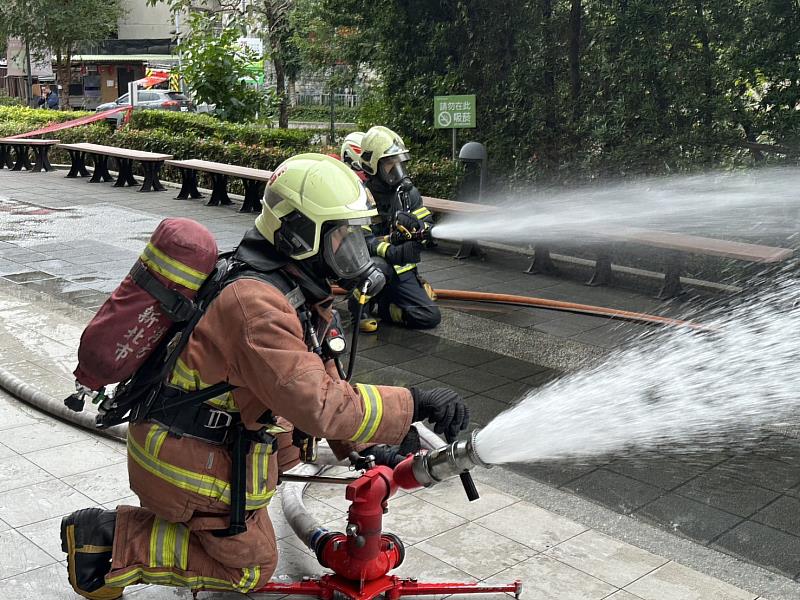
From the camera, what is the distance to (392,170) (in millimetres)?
7000

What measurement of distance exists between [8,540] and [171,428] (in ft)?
4.11

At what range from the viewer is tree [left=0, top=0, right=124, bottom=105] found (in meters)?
28.2

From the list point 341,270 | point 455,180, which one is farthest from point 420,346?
point 455,180

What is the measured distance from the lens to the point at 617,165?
32.6ft

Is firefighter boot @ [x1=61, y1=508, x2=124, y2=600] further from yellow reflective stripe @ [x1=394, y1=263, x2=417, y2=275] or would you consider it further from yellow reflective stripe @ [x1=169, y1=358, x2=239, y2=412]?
yellow reflective stripe @ [x1=394, y1=263, x2=417, y2=275]

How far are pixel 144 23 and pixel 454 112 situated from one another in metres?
39.6

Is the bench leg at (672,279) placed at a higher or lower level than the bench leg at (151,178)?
lower

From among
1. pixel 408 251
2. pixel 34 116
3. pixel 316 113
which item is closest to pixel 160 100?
pixel 316 113

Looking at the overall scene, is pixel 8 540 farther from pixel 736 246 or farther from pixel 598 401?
pixel 736 246

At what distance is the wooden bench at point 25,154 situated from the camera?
17.7 meters

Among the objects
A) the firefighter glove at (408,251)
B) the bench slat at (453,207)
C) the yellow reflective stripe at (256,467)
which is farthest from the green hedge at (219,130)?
the yellow reflective stripe at (256,467)

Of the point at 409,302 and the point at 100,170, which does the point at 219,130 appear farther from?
the point at 409,302

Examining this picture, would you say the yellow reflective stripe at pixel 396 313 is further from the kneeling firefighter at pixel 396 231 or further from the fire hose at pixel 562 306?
the fire hose at pixel 562 306

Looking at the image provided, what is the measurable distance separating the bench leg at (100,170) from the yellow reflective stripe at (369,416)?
571 inches
